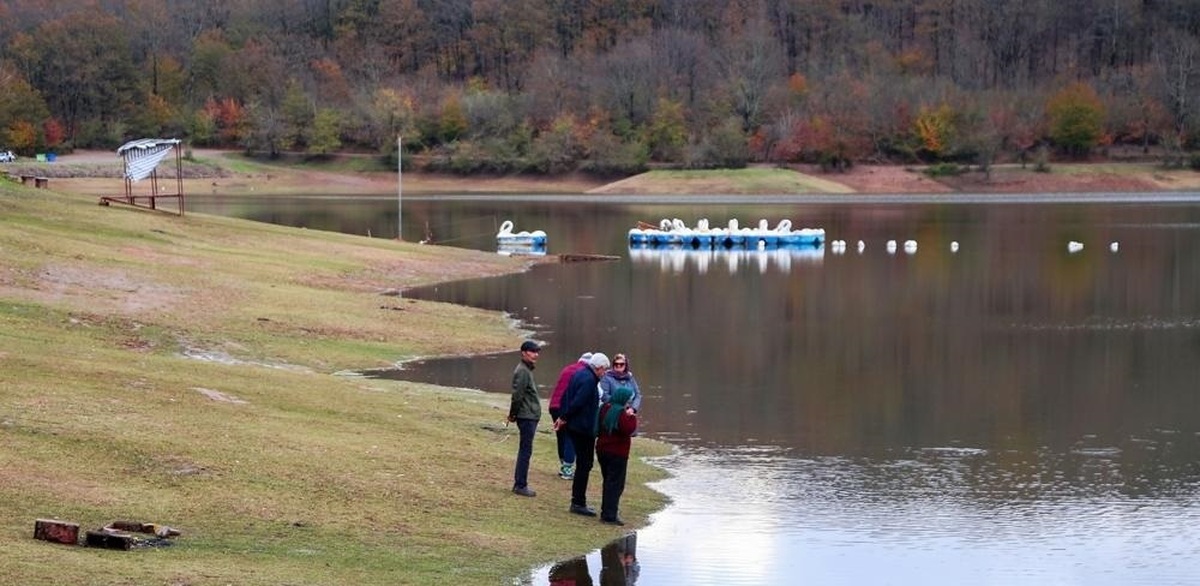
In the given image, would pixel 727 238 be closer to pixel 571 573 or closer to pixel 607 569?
pixel 607 569

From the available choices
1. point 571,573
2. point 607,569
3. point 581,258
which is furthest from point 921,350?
point 581,258

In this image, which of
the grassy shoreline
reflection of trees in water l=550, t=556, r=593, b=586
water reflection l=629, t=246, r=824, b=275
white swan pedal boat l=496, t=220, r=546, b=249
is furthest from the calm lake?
white swan pedal boat l=496, t=220, r=546, b=249

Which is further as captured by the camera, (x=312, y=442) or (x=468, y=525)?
(x=312, y=442)

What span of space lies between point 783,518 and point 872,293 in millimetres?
38639

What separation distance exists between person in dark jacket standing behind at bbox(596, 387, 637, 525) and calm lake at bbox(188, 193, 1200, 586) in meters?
0.67

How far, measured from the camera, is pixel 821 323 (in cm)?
5216

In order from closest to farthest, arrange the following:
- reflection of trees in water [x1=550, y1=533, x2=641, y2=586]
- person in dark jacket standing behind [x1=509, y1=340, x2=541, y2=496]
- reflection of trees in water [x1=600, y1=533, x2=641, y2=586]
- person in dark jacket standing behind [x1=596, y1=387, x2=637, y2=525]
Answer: reflection of trees in water [x1=550, y1=533, x2=641, y2=586]
reflection of trees in water [x1=600, y1=533, x2=641, y2=586]
person in dark jacket standing behind [x1=596, y1=387, x2=637, y2=525]
person in dark jacket standing behind [x1=509, y1=340, x2=541, y2=496]

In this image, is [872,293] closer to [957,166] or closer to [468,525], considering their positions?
[468,525]

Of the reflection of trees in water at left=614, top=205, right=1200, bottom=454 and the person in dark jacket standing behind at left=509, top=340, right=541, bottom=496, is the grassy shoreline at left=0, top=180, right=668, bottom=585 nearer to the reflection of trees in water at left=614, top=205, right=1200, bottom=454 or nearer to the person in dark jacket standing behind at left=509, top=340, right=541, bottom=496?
the person in dark jacket standing behind at left=509, top=340, right=541, bottom=496

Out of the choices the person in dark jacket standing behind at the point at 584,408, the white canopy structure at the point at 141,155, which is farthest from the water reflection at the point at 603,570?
the white canopy structure at the point at 141,155

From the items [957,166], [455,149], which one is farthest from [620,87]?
[957,166]

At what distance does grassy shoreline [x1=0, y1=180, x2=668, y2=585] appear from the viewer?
1930 centimetres

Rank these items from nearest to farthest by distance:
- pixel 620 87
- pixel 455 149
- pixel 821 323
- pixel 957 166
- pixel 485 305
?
1. pixel 821 323
2. pixel 485 305
3. pixel 957 166
4. pixel 455 149
5. pixel 620 87

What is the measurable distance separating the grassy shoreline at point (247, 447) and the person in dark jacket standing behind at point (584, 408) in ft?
3.06
